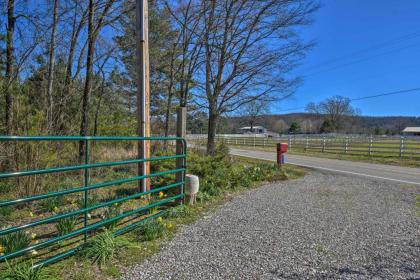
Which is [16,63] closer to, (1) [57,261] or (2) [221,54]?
(1) [57,261]

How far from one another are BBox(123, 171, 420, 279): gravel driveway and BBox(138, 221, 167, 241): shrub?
0.78ft

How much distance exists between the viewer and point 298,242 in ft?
11.3

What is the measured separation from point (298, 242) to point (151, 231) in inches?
76.6

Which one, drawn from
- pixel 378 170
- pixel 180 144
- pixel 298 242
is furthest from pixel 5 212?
pixel 378 170

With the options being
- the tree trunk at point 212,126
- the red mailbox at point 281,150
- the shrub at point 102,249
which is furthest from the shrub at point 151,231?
the tree trunk at point 212,126

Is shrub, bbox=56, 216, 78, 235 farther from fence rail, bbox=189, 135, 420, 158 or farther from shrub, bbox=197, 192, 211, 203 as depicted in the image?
fence rail, bbox=189, 135, 420, 158

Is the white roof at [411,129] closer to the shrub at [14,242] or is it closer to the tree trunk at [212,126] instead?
the tree trunk at [212,126]

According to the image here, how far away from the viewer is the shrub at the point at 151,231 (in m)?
3.47

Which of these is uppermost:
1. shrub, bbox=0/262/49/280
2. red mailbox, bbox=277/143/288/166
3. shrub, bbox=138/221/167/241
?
red mailbox, bbox=277/143/288/166

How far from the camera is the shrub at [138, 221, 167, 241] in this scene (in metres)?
3.47

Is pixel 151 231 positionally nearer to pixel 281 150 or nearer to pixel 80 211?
pixel 80 211

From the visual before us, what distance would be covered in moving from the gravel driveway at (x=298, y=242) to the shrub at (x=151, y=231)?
0.78ft

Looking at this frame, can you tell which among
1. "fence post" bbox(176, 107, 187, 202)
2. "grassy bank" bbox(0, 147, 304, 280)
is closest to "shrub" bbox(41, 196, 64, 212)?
"grassy bank" bbox(0, 147, 304, 280)

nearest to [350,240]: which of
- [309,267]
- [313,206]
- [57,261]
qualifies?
[309,267]
